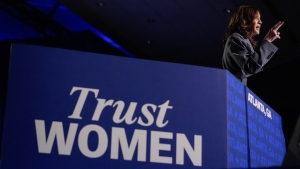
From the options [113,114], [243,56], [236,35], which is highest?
[236,35]

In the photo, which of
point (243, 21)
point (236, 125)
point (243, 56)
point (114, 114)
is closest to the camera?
point (114, 114)

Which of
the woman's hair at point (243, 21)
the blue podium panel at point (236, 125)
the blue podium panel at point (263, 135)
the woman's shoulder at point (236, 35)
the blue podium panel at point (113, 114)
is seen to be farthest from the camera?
the woman's hair at point (243, 21)

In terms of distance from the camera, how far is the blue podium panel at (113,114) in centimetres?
177

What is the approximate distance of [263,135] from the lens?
2.23m

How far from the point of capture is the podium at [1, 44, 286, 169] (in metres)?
1.77

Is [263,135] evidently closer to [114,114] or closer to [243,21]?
[243,21]

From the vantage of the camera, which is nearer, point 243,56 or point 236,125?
point 236,125

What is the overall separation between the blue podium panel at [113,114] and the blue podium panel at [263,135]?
17 centimetres

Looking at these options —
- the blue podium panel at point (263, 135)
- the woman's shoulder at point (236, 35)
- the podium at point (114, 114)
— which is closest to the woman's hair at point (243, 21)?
the woman's shoulder at point (236, 35)

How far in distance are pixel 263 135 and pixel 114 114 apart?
68 centimetres

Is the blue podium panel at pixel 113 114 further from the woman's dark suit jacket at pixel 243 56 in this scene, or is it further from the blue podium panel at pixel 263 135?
the woman's dark suit jacket at pixel 243 56

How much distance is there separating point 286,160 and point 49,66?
3.48ft

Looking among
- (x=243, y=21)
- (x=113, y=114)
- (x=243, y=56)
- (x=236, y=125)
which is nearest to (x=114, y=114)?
(x=113, y=114)

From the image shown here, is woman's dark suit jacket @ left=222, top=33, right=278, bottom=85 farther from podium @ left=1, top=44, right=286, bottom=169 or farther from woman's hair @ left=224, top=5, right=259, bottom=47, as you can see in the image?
podium @ left=1, top=44, right=286, bottom=169
